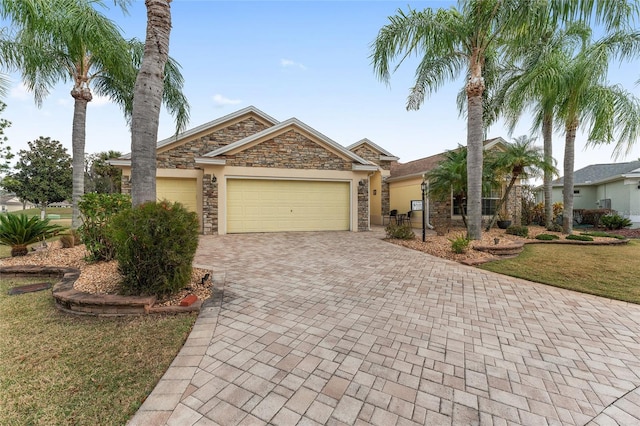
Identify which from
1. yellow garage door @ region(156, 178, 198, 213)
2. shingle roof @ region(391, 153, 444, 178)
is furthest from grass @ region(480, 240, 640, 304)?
yellow garage door @ region(156, 178, 198, 213)

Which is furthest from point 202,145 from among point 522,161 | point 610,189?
point 610,189

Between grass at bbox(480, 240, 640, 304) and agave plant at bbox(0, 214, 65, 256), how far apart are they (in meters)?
11.2

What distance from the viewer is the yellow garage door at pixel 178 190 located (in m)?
12.5

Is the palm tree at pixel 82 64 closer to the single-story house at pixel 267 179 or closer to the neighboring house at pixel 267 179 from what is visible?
the single-story house at pixel 267 179

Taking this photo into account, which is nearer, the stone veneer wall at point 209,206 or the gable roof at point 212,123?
the stone veneer wall at point 209,206

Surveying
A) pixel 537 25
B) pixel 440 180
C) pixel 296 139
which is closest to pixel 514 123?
pixel 440 180

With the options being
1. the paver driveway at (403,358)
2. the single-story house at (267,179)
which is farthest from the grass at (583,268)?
the single-story house at (267,179)

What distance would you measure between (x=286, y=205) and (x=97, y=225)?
730 cm

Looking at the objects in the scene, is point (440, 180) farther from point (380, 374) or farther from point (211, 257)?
point (380, 374)

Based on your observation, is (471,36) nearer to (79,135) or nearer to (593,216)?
(79,135)

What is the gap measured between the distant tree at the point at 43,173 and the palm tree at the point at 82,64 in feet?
96.4

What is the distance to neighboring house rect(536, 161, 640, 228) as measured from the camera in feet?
50.2

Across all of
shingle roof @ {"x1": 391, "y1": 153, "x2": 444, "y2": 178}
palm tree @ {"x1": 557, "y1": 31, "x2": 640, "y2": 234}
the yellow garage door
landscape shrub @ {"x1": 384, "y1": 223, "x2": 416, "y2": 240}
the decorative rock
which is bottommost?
the decorative rock

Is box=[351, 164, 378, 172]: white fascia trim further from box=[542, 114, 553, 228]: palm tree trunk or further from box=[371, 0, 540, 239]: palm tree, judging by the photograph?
Answer: box=[542, 114, 553, 228]: palm tree trunk
